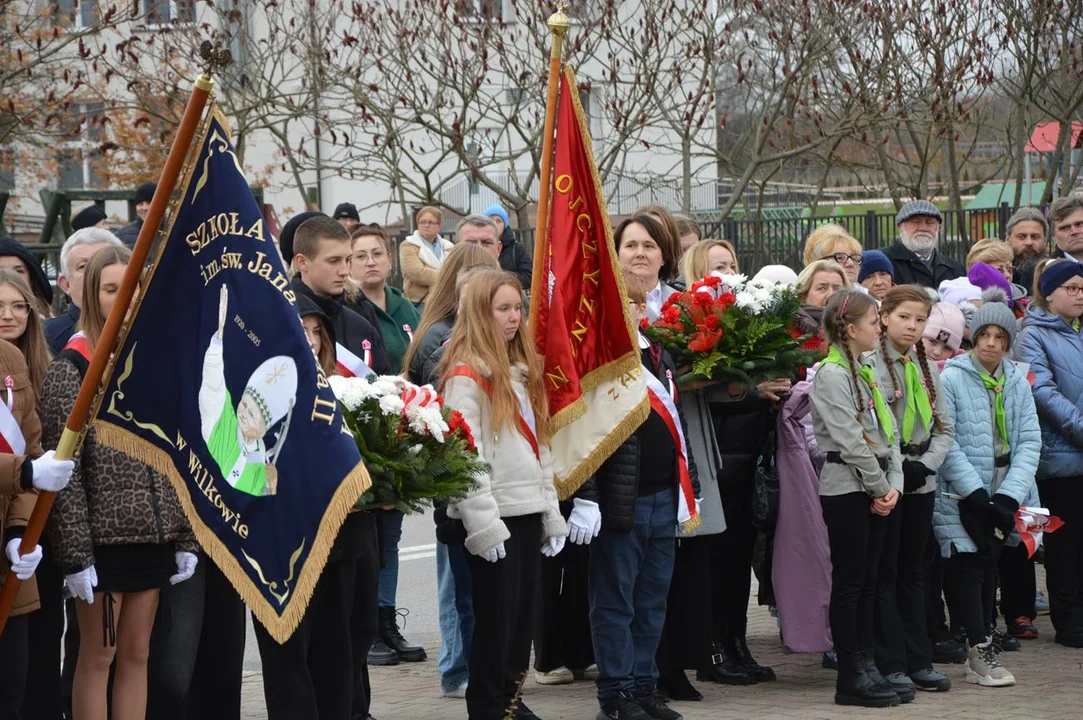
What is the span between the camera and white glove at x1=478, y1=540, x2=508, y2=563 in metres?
6.25

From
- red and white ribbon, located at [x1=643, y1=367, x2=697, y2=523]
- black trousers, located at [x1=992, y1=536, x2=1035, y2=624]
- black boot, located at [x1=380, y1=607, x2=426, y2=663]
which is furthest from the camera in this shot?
black trousers, located at [x1=992, y1=536, x2=1035, y2=624]

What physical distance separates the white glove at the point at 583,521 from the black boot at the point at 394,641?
1917 millimetres

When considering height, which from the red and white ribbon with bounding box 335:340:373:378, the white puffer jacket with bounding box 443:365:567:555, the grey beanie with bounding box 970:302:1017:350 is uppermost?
the grey beanie with bounding box 970:302:1017:350

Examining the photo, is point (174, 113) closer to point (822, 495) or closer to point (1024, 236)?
point (1024, 236)

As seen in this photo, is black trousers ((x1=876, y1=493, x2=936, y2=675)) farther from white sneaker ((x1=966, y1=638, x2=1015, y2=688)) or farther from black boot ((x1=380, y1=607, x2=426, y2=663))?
black boot ((x1=380, y1=607, x2=426, y2=663))

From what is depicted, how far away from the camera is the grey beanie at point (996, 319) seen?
8.24 m

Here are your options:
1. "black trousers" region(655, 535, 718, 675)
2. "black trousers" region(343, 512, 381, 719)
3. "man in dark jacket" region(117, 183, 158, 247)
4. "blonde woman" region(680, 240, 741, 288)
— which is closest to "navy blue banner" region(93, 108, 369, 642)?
"black trousers" region(343, 512, 381, 719)

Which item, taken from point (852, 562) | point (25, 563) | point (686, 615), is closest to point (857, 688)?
point (852, 562)

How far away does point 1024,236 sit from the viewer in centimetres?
1137

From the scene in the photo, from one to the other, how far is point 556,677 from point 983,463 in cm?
254

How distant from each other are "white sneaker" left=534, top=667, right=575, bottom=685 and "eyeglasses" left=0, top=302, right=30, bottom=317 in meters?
3.34

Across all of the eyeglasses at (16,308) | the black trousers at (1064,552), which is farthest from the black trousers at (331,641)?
the black trousers at (1064,552)

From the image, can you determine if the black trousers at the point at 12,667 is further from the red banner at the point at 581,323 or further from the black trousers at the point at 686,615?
the black trousers at the point at 686,615

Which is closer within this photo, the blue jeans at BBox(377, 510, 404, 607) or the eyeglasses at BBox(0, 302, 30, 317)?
the eyeglasses at BBox(0, 302, 30, 317)
